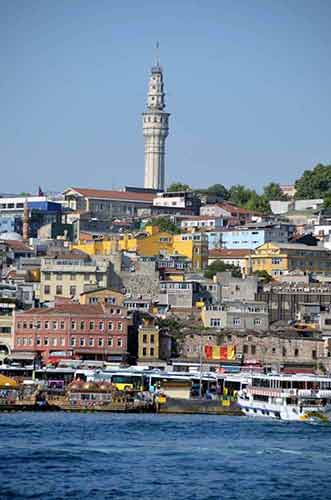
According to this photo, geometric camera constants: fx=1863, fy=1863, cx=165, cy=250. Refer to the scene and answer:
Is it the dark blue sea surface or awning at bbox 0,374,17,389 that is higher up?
awning at bbox 0,374,17,389

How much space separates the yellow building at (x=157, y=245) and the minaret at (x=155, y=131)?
5515 cm

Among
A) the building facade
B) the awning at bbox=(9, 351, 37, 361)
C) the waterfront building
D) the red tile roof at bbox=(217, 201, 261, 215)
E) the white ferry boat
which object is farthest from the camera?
the red tile roof at bbox=(217, 201, 261, 215)

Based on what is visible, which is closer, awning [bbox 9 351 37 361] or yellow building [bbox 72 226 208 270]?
awning [bbox 9 351 37 361]

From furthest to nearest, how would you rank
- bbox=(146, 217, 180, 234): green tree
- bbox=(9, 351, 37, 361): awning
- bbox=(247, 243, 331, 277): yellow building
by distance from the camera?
bbox=(146, 217, 180, 234): green tree, bbox=(247, 243, 331, 277): yellow building, bbox=(9, 351, 37, 361): awning

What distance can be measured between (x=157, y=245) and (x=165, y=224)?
1287cm

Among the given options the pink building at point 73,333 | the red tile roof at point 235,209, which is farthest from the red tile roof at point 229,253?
the pink building at point 73,333

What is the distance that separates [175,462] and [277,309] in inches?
1915

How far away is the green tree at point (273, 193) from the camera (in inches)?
6870

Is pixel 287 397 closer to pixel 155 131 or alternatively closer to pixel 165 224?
pixel 165 224

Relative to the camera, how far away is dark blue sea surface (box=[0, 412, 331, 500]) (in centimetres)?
5472

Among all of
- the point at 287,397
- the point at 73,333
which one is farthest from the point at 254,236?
the point at 287,397

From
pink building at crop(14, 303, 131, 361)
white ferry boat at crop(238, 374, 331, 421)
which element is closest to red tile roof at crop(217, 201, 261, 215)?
pink building at crop(14, 303, 131, 361)

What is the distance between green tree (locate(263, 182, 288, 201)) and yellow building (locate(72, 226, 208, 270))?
3787 cm

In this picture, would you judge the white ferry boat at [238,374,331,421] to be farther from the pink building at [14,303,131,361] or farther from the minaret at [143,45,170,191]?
the minaret at [143,45,170,191]
